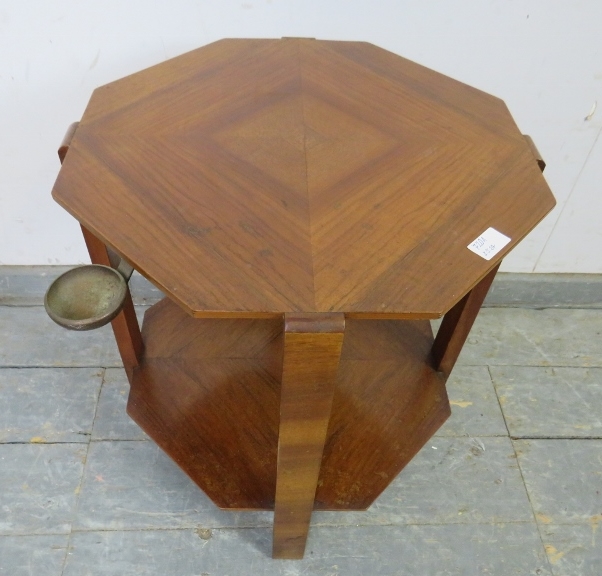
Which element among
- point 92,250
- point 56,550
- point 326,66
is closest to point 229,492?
A: point 56,550

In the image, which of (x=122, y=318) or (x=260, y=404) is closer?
(x=122, y=318)

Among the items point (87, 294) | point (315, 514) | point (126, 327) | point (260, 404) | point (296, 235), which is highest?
point (296, 235)

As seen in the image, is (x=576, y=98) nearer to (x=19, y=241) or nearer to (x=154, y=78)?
(x=154, y=78)

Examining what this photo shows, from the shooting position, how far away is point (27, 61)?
1069 millimetres

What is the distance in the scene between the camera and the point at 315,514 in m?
1.12

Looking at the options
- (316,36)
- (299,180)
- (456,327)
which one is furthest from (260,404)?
(316,36)

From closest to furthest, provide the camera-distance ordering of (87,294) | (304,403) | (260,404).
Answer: (304,403) < (87,294) < (260,404)

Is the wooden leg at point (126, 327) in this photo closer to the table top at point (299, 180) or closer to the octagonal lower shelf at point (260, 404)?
the octagonal lower shelf at point (260, 404)

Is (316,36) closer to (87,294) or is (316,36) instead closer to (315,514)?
(87,294)

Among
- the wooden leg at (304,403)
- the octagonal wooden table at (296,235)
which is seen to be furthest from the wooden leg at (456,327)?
the wooden leg at (304,403)

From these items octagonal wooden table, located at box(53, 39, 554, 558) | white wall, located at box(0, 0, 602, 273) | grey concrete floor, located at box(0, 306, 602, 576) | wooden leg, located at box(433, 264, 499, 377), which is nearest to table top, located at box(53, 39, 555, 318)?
octagonal wooden table, located at box(53, 39, 554, 558)

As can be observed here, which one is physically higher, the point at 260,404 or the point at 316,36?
the point at 316,36

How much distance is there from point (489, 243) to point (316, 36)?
0.60 m

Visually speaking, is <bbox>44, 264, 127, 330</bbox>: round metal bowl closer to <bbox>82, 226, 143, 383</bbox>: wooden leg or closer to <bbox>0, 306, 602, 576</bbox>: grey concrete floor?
<bbox>82, 226, 143, 383</bbox>: wooden leg
